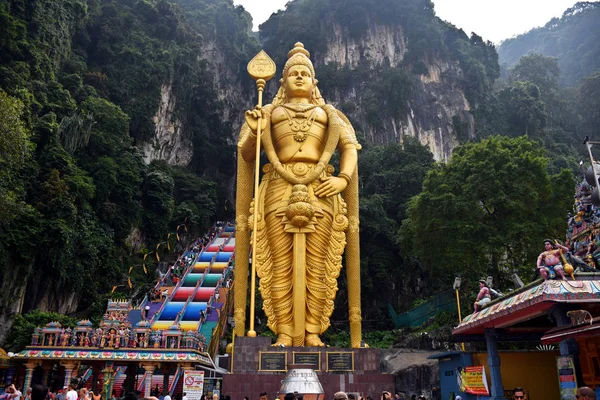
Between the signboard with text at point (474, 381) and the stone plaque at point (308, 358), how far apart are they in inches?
93.4

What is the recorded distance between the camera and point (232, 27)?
126 ft

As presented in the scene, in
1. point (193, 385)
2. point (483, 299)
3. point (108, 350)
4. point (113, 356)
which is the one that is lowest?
point (193, 385)

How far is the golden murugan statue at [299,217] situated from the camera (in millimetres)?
8461

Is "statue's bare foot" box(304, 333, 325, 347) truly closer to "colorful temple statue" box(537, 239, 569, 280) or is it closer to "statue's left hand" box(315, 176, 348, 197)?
"statue's left hand" box(315, 176, 348, 197)

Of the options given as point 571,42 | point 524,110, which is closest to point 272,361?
point 524,110

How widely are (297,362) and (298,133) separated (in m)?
3.98

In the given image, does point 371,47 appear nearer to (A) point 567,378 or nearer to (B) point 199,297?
(B) point 199,297

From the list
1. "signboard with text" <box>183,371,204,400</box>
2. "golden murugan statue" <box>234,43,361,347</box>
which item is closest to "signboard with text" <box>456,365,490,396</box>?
"golden murugan statue" <box>234,43,361,347</box>

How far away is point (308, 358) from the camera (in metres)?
7.68

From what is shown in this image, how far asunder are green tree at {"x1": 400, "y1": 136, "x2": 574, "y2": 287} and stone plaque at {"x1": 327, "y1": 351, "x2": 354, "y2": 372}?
774cm

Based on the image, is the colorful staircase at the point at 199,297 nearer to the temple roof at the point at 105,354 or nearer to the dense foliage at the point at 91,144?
the dense foliage at the point at 91,144

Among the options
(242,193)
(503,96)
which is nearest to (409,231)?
(242,193)

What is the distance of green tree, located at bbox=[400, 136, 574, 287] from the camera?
14.3m

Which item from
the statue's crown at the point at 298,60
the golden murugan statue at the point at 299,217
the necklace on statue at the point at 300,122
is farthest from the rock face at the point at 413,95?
the necklace on statue at the point at 300,122
